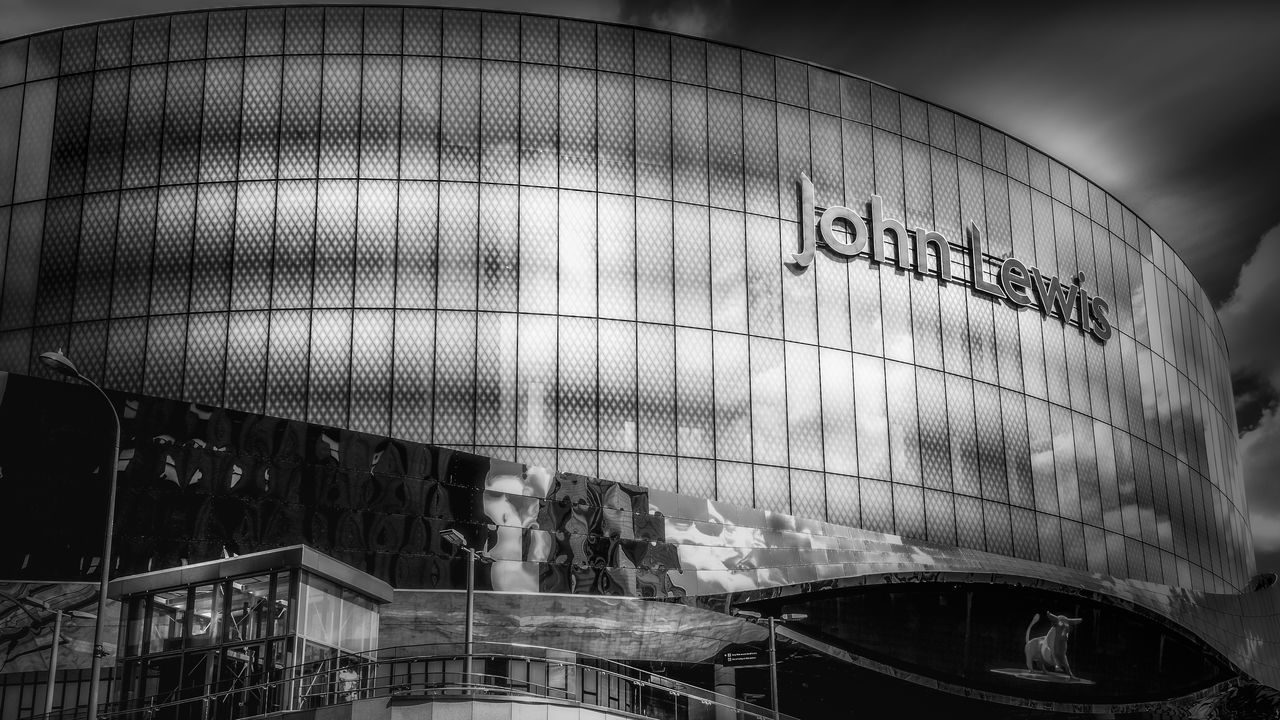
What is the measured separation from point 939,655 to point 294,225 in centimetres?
2664

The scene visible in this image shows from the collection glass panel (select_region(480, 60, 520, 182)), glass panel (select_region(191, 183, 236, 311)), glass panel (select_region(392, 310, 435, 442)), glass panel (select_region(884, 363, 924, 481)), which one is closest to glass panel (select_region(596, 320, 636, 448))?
glass panel (select_region(392, 310, 435, 442))

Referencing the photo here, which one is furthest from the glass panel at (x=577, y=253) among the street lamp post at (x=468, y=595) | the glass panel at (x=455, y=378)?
the street lamp post at (x=468, y=595)

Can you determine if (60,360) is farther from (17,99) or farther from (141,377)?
(17,99)

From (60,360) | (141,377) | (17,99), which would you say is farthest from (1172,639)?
(17,99)

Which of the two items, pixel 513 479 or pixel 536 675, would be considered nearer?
pixel 536 675

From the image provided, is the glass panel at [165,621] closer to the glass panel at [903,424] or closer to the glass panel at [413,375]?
the glass panel at [413,375]

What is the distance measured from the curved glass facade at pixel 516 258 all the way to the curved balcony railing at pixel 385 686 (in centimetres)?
1490

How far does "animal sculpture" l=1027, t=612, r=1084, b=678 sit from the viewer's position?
52.0 metres

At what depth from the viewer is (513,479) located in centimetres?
4197

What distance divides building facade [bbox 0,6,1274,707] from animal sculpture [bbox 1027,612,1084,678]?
1.28m

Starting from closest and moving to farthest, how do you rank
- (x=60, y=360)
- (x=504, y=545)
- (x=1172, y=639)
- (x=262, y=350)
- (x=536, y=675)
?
(x=60, y=360) < (x=536, y=675) < (x=504, y=545) < (x=262, y=350) < (x=1172, y=639)

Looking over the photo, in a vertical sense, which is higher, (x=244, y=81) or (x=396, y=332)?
(x=244, y=81)

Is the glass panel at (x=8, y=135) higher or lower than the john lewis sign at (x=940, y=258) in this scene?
higher

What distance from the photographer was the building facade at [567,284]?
45.9 m
